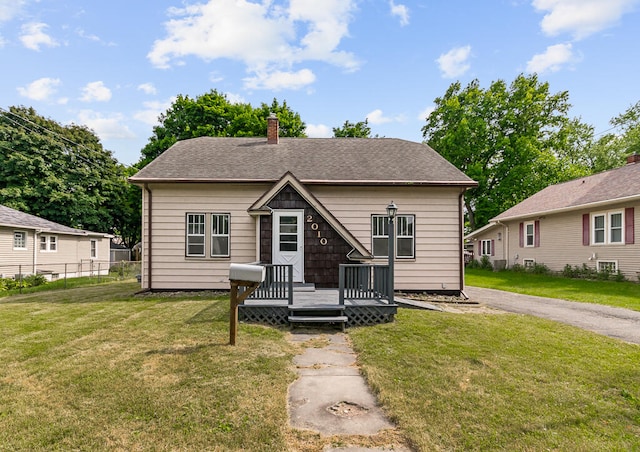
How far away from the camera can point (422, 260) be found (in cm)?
1103

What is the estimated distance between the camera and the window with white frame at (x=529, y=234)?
778 inches

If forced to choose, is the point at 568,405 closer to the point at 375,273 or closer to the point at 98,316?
the point at 375,273

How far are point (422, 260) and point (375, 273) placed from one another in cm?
390

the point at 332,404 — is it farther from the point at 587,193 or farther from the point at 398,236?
the point at 587,193

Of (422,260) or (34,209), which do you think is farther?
(34,209)

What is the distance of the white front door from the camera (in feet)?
32.7

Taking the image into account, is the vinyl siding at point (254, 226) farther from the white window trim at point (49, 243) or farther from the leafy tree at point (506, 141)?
the leafy tree at point (506, 141)

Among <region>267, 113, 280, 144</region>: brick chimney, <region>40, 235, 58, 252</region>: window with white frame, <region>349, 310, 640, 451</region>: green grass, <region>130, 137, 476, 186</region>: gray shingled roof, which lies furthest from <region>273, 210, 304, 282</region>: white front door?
<region>40, 235, 58, 252</region>: window with white frame

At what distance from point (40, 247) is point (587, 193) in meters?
31.2

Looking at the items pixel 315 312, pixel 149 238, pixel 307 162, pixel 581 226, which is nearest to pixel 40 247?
pixel 149 238

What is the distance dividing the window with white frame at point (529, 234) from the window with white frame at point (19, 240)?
96.9ft

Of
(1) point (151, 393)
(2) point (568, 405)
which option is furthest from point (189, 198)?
(2) point (568, 405)

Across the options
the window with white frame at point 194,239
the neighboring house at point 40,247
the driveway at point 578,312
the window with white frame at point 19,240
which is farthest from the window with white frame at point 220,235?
the window with white frame at point 19,240

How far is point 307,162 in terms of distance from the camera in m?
12.2
